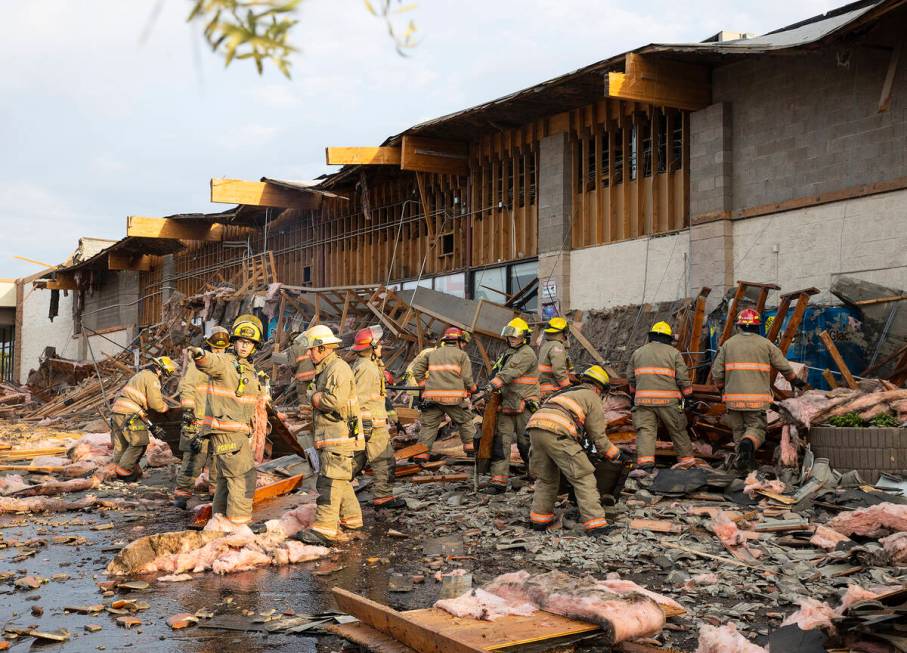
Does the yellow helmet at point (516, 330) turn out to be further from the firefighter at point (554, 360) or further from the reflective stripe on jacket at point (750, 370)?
the reflective stripe on jacket at point (750, 370)

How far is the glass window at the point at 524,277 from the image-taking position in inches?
688

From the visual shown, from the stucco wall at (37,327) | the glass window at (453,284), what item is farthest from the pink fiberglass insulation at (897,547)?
the stucco wall at (37,327)

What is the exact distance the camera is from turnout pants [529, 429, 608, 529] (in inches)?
316

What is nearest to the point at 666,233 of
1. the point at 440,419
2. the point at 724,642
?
the point at 440,419

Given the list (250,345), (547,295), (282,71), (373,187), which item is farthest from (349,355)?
(282,71)

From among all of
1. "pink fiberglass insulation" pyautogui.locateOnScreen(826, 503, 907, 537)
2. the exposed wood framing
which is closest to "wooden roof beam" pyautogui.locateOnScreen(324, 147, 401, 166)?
"pink fiberglass insulation" pyautogui.locateOnScreen(826, 503, 907, 537)

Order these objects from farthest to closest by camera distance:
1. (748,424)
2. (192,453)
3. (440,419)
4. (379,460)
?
(440,419) < (748,424) < (192,453) < (379,460)

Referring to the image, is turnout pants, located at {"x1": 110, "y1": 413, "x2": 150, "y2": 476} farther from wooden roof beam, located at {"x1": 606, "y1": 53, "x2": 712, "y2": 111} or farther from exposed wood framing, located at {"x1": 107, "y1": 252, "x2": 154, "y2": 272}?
exposed wood framing, located at {"x1": 107, "y1": 252, "x2": 154, "y2": 272}

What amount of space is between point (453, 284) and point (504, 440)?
30.2ft

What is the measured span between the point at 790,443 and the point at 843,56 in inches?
226

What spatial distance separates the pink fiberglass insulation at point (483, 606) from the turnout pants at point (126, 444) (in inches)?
307

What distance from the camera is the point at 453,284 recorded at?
19.6 meters

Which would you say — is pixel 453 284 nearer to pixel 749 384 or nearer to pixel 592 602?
pixel 749 384

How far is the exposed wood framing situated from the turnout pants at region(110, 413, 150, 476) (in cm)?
2132
